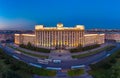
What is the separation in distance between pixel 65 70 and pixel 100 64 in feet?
7.09

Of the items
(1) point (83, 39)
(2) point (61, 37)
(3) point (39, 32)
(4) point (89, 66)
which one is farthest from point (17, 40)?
(4) point (89, 66)

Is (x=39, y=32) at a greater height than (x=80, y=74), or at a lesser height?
greater

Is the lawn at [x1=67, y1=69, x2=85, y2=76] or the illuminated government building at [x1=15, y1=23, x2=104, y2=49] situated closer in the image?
the lawn at [x1=67, y1=69, x2=85, y2=76]

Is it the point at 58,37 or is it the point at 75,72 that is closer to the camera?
the point at 75,72

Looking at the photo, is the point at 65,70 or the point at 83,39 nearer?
the point at 65,70

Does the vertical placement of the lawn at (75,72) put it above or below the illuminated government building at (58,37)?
Result: below

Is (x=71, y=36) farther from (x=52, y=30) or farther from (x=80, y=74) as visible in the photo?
(x=80, y=74)

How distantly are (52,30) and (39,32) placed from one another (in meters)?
1.49

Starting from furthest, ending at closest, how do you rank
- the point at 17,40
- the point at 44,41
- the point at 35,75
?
the point at 17,40 → the point at 44,41 → the point at 35,75

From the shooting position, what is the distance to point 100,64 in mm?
16906

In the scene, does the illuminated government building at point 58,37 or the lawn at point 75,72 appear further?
the illuminated government building at point 58,37

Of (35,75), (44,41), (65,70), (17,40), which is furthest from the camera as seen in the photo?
(17,40)

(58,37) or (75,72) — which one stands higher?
(58,37)

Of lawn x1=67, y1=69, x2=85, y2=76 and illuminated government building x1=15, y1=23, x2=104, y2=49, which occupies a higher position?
illuminated government building x1=15, y1=23, x2=104, y2=49
